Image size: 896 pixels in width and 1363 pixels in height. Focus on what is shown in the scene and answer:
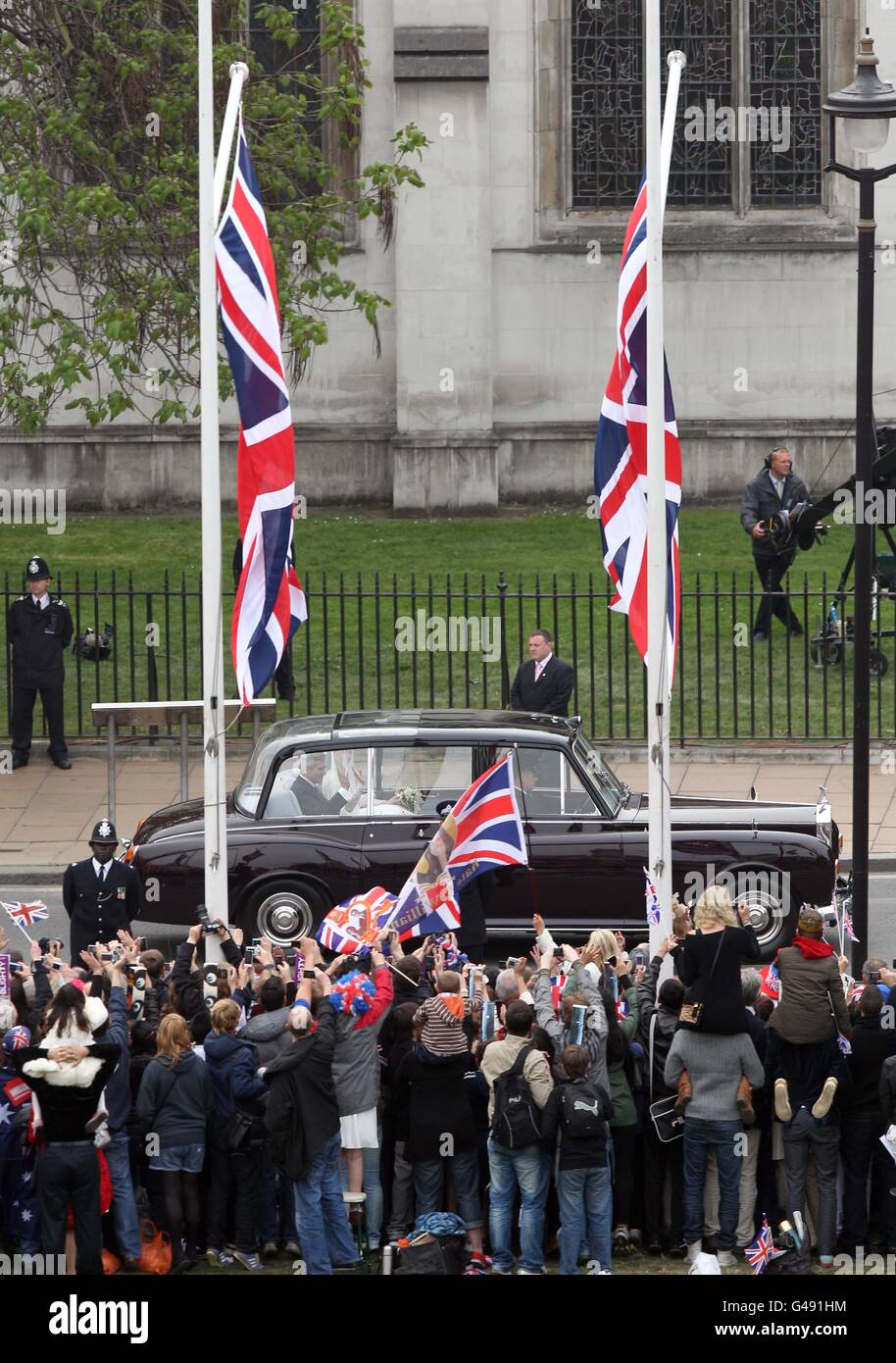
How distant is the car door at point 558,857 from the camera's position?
14.1m

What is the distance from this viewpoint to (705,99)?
2856 cm

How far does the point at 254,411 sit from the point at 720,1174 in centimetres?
491

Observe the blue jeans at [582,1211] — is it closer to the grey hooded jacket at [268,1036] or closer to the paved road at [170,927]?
the grey hooded jacket at [268,1036]

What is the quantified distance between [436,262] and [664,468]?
16.3 m

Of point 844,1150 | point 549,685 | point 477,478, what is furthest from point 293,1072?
point 477,478

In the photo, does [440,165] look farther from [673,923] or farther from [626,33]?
[673,923]

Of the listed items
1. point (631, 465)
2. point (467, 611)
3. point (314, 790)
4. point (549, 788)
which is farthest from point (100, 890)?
point (467, 611)

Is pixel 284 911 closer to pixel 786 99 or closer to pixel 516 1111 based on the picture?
pixel 516 1111

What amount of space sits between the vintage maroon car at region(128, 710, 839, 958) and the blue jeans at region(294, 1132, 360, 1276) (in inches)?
170

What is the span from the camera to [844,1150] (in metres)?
9.98

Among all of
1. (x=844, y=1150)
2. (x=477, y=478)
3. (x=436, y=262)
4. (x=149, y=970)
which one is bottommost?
(x=844, y=1150)

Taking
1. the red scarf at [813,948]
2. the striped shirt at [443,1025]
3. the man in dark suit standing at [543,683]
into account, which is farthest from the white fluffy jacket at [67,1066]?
the man in dark suit standing at [543,683]

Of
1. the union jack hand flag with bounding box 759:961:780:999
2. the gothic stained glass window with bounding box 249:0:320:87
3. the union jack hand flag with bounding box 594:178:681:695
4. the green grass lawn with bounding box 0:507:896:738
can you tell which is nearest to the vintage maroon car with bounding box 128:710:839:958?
the union jack hand flag with bounding box 594:178:681:695

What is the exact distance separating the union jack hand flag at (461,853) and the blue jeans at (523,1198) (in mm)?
2246
